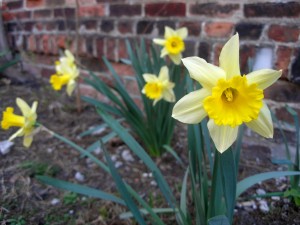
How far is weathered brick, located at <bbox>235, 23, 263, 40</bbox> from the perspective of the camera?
135 centimetres

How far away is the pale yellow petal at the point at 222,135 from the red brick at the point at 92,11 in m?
1.58

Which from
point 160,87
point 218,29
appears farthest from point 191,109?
point 218,29

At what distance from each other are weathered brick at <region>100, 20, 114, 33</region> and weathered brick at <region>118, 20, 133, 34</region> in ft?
0.24

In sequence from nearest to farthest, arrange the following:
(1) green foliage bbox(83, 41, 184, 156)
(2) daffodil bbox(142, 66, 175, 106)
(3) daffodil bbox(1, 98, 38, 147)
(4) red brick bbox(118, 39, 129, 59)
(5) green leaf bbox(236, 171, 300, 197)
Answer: (5) green leaf bbox(236, 171, 300, 197)
(3) daffodil bbox(1, 98, 38, 147)
(2) daffodil bbox(142, 66, 175, 106)
(1) green foliage bbox(83, 41, 184, 156)
(4) red brick bbox(118, 39, 129, 59)

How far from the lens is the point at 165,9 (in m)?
1.67

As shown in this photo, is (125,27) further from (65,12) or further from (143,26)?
(65,12)

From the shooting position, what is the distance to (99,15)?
199 cm

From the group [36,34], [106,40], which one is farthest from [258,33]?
[36,34]

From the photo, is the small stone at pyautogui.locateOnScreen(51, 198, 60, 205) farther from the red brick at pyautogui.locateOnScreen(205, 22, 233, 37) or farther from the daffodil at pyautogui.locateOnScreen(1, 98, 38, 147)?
the red brick at pyautogui.locateOnScreen(205, 22, 233, 37)

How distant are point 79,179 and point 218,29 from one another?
1052 mm

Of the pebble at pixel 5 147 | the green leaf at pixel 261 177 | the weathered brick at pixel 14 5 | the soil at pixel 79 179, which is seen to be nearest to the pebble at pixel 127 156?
the soil at pixel 79 179

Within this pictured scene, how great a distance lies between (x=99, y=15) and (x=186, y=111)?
158cm

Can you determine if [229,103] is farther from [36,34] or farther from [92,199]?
[36,34]

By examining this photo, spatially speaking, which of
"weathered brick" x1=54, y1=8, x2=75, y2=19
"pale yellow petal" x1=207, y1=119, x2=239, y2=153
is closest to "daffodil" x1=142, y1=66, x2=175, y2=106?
"pale yellow petal" x1=207, y1=119, x2=239, y2=153
